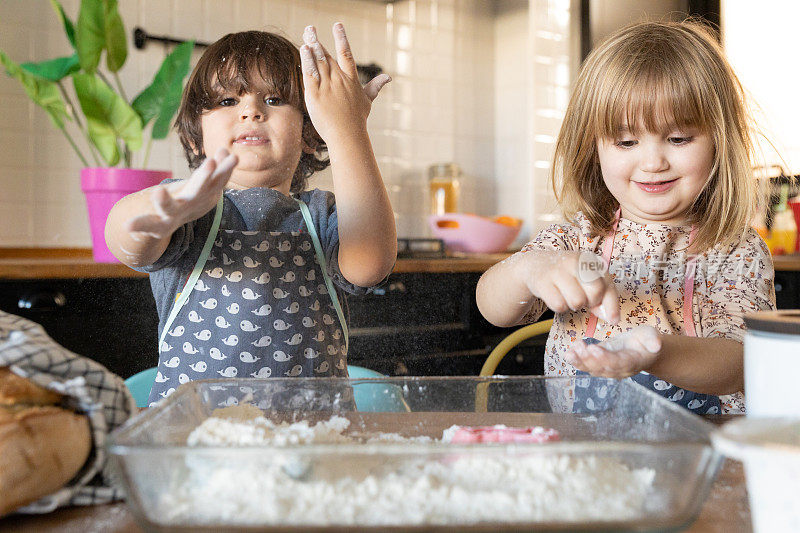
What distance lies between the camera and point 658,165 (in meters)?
0.77

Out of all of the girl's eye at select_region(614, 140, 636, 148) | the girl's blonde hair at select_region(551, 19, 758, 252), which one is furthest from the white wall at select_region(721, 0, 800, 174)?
the girl's eye at select_region(614, 140, 636, 148)

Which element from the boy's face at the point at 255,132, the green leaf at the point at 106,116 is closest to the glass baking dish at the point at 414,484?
the boy's face at the point at 255,132

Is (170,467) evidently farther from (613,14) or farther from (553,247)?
(613,14)

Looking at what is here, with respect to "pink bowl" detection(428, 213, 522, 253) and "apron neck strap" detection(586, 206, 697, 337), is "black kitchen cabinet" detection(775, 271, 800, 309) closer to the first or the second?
"pink bowl" detection(428, 213, 522, 253)

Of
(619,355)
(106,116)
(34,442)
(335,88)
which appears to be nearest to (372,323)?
(106,116)

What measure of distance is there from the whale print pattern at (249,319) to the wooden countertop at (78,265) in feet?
1.69

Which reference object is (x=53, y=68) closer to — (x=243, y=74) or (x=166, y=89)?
(x=166, y=89)

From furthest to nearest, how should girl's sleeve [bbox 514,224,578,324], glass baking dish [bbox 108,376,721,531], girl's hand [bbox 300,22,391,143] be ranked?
girl's sleeve [bbox 514,224,578,324] < girl's hand [bbox 300,22,391,143] < glass baking dish [bbox 108,376,721,531]

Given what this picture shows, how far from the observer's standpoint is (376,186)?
0.66 metres

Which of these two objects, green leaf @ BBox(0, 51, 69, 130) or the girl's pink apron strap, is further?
green leaf @ BBox(0, 51, 69, 130)

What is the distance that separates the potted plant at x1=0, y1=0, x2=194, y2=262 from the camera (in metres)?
1.24

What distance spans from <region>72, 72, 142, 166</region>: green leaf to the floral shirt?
80 centimetres

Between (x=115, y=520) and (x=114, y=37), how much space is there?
1.15 m

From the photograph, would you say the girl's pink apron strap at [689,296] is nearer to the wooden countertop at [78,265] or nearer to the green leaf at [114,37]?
the wooden countertop at [78,265]
